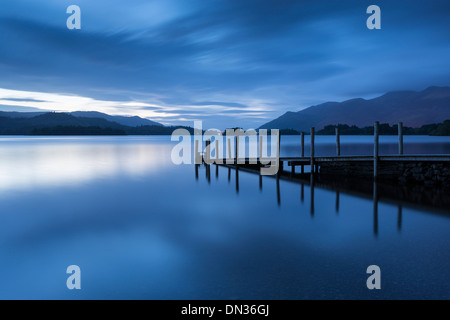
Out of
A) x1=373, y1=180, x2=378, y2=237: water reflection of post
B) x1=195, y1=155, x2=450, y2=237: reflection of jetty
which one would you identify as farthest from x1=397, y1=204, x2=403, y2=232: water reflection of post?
x1=373, y1=180, x2=378, y2=237: water reflection of post

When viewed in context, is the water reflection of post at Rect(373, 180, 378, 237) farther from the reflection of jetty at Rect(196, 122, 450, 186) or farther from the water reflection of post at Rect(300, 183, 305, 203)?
the water reflection of post at Rect(300, 183, 305, 203)

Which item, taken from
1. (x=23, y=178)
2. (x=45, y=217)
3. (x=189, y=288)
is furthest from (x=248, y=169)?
(x=189, y=288)

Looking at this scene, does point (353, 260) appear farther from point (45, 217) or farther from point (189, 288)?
point (45, 217)

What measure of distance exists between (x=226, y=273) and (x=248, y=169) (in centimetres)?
1616

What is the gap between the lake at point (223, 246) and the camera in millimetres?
6027

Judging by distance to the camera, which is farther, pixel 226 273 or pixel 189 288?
pixel 226 273

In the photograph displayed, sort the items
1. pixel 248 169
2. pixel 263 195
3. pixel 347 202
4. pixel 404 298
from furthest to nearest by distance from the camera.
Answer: pixel 248 169 → pixel 263 195 → pixel 347 202 → pixel 404 298

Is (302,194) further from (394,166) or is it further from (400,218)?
(394,166)

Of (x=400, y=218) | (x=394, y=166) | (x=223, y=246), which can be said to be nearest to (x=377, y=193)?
(x=394, y=166)

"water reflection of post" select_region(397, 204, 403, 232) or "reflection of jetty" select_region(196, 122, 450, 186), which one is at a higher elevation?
"reflection of jetty" select_region(196, 122, 450, 186)

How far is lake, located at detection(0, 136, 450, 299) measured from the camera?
6.03 metres

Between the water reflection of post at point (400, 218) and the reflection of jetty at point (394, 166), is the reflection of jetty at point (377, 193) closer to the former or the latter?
the water reflection of post at point (400, 218)

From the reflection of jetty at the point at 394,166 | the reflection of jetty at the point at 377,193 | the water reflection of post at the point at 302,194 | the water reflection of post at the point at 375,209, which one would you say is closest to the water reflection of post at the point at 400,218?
the reflection of jetty at the point at 377,193

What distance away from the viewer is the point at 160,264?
288 inches
